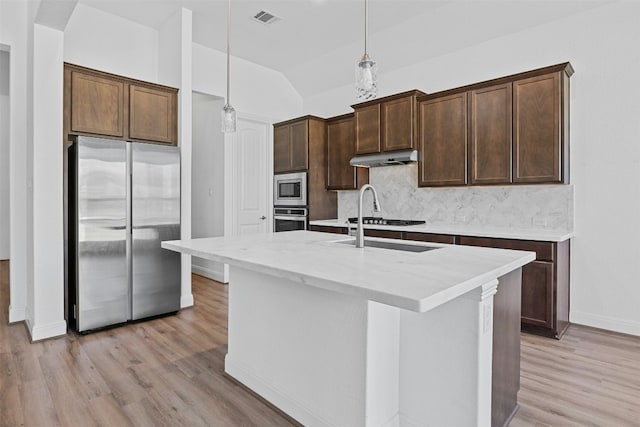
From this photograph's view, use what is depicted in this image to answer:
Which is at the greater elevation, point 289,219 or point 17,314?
point 289,219

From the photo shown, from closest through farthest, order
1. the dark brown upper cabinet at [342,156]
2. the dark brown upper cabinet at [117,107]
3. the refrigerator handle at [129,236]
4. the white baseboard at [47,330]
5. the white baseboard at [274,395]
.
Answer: the white baseboard at [274,395], the white baseboard at [47,330], the dark brown upper cabinet at [117,107], the refrigerator handle at [129,236], the dark brown upper cabinet at [342,156]

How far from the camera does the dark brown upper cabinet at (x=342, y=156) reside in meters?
4.89

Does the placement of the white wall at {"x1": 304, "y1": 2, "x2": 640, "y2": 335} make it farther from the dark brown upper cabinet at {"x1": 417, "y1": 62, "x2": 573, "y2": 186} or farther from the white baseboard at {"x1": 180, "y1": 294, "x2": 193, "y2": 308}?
the white baseboard at {"x1": 180, "y1": 294, "x2": 193, "y2": 308}

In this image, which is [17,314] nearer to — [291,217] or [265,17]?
[291,217]

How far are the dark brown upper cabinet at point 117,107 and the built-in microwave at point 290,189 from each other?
1749 mm

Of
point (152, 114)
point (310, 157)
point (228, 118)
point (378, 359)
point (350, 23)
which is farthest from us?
point (310, 157)

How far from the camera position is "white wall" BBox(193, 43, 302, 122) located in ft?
15.4

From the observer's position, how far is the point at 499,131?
11.4 ft

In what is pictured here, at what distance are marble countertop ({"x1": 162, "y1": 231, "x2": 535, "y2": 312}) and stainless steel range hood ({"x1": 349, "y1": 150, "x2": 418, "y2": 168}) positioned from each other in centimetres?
211

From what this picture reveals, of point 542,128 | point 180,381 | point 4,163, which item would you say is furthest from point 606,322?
point 4,163

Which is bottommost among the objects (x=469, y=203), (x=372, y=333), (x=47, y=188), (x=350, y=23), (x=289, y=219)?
(x=372, y=333)

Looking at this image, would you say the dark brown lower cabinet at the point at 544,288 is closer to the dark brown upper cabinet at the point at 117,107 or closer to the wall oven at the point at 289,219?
the wall oven at the point at 289,219

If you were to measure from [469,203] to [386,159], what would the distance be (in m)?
1.04

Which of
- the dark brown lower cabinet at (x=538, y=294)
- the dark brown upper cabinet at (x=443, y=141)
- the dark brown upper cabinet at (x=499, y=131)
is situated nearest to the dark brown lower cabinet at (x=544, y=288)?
the dark brown lower cabinet at (x=538, y=294)
